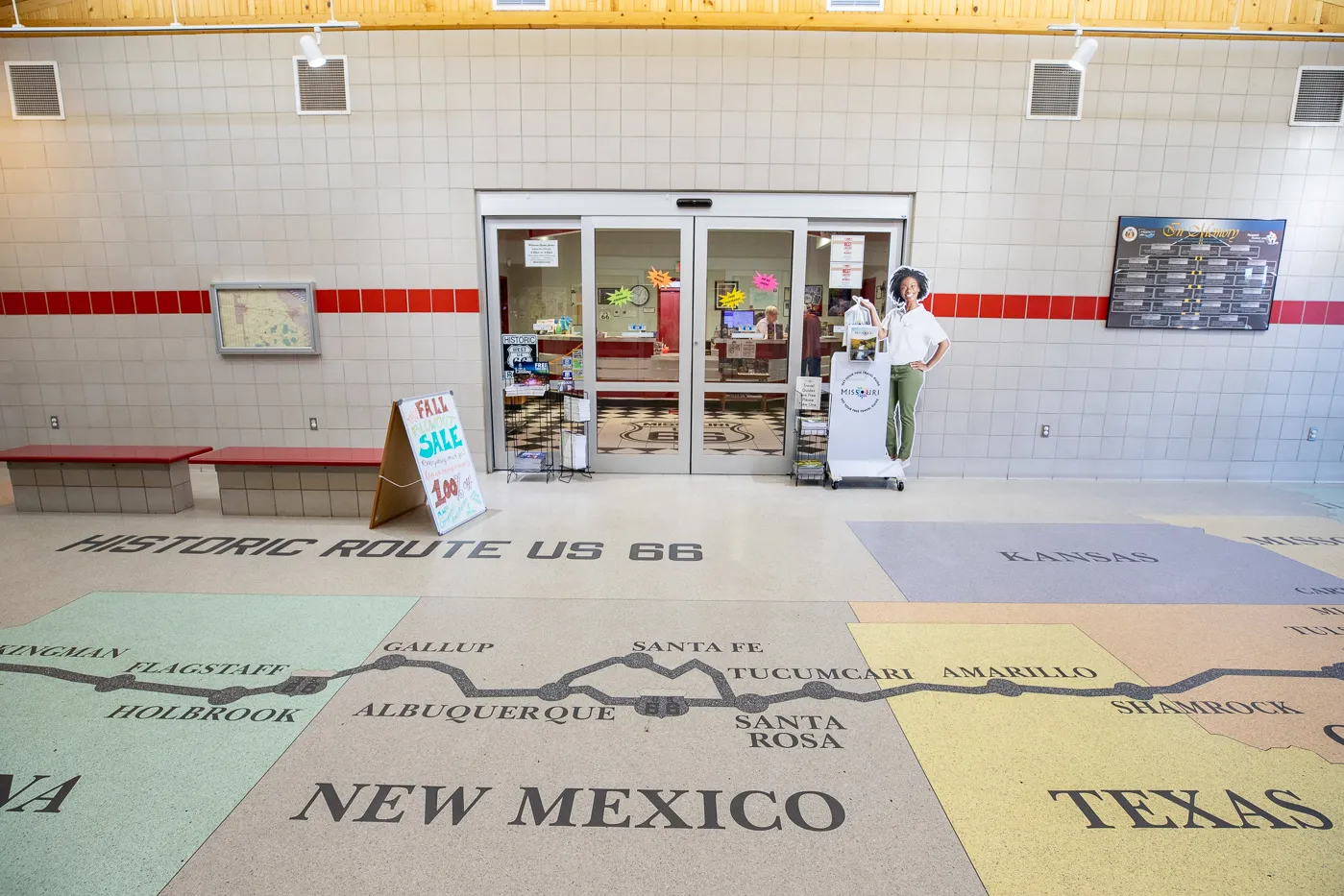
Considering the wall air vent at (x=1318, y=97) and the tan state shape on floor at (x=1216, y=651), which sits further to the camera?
the wall air vent at (x=1318, y=97)

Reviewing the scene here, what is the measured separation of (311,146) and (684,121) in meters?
3.39

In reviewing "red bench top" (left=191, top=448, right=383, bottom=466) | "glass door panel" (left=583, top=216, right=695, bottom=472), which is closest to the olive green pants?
"glass door panel" (left=583, top=216, right=695, bottom=472)

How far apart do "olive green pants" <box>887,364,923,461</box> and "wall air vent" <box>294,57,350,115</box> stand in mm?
5560

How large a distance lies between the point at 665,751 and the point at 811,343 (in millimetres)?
4659

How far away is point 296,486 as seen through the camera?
4691 mm

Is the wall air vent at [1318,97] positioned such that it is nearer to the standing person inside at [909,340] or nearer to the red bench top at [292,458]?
the standing person inside at [909,340]

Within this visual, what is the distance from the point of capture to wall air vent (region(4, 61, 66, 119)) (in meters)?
5.75

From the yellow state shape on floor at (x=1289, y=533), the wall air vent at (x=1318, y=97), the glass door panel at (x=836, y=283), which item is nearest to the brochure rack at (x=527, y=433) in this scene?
the glass door panel at (x=836, y=283)

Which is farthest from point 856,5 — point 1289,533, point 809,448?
point 1289,533

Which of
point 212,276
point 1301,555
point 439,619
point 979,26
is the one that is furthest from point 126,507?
point 1301,555

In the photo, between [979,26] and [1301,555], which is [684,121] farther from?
[1301,555]

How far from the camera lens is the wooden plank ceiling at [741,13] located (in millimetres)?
5461

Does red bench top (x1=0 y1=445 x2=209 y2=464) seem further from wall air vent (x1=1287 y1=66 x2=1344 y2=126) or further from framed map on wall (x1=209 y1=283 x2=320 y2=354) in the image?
wall air vent (x1=1287 y1=66 x2=1344 y2=126)

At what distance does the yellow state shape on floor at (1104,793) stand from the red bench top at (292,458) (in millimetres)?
3753
